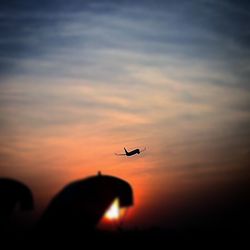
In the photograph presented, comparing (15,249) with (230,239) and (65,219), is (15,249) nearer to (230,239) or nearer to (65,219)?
(65,219)

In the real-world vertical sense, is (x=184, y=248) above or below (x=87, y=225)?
below

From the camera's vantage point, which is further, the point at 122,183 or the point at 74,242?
the point at 122,183

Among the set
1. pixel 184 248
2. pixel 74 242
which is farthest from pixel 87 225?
pixel 184 248

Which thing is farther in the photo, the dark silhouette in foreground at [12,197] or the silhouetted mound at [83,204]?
the dark silhouette in foreground at [12,197]

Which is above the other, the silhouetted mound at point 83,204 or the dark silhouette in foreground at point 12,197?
the dark silhouette in foreground at point 12,197

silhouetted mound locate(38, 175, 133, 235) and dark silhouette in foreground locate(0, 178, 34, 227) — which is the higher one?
dark silhouette in foreground locate(0, 178, 34, 227)
